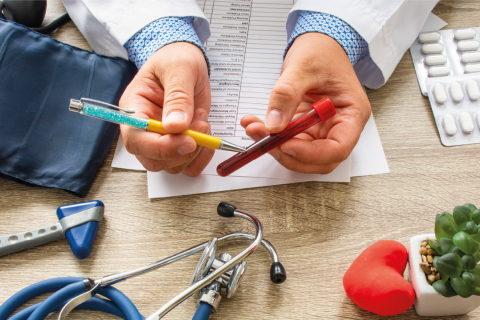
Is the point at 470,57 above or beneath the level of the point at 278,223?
above

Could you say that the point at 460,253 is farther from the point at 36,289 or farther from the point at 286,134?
the point at 36,289

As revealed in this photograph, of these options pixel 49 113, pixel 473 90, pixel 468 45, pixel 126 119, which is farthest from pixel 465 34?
pixel 49 113

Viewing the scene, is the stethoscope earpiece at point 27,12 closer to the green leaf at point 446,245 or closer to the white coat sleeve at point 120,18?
the white coat sleeve at point 120,18

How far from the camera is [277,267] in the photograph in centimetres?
42

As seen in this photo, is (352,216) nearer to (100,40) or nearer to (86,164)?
(86,164)

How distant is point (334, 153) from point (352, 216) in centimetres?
10

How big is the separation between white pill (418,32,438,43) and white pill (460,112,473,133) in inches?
6.5

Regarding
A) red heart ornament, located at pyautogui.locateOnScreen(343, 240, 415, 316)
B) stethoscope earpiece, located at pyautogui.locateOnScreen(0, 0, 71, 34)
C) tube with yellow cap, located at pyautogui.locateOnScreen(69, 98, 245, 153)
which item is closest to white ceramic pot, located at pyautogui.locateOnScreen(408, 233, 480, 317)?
red heart ornament, located at pyautogui.locateOnScreen(343, 240, 415, 316)

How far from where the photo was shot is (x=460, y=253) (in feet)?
1.10

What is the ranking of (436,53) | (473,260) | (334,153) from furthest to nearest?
(436,53) < (334,153) < (473,260)

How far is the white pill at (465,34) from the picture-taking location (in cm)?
60

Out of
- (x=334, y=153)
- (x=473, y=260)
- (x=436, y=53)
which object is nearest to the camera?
(x=473, y=260)

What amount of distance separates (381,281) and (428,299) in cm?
5

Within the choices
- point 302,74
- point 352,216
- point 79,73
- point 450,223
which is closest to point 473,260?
point 450,223
